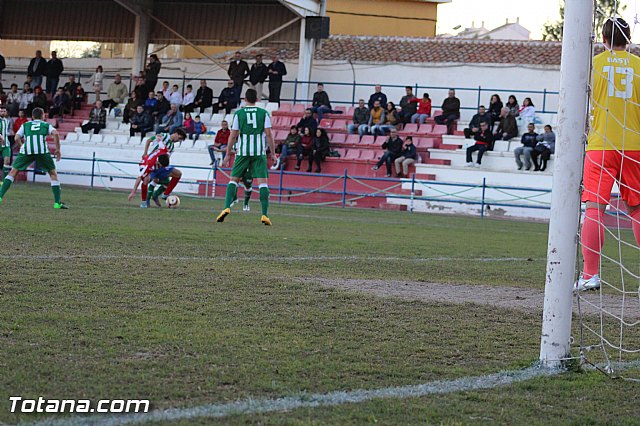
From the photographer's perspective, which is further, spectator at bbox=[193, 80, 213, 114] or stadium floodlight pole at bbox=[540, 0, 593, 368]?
spectator at bbox=[193, 80, 213, 114]

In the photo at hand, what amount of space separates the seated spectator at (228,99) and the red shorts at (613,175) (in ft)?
83.2

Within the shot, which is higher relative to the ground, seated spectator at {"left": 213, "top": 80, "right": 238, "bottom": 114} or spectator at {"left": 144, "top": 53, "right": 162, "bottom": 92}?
spectator at {"left": 144, "top": 53, "right": 162, "bottom": 92}

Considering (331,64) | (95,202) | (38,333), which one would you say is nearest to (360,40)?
(331,64)

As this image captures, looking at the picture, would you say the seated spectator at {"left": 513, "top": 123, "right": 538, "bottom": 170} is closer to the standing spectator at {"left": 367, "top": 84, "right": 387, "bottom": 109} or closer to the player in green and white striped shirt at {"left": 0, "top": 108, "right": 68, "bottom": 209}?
the standing spectator at {"left": 367, "top": 84, "right": 387, "bottom": 109}

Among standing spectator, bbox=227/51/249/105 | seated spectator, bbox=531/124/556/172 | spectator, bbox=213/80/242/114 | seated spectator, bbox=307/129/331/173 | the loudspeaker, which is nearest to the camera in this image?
seated spectator, bbox=531/124/556/172

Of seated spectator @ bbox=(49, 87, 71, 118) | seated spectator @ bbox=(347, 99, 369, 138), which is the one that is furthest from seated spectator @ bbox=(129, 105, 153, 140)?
seated spectator @ bbox=(347, 99, 369, 138)

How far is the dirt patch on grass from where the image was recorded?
6852 millimetres

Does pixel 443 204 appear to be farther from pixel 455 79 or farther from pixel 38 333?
pixel 38 333

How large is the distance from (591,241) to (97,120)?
28041 mm

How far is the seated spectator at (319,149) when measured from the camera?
28.8 m

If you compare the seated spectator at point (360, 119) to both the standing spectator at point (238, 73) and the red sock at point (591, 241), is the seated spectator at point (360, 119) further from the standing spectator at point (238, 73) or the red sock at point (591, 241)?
the red sock at point (591, 241)

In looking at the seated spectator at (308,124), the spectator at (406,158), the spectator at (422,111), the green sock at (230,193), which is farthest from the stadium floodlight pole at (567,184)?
the spectator at (422,111)

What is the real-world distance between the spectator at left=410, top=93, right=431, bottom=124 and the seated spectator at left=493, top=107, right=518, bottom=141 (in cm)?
282

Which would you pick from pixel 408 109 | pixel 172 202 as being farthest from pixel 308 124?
pixel 172 202
